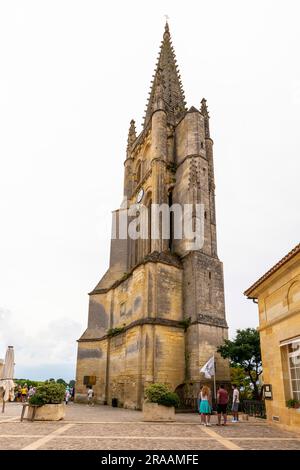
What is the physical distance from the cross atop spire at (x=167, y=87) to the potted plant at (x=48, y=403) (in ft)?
79.3

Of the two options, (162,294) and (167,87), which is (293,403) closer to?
(162,294)

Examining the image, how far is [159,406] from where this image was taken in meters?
13.0

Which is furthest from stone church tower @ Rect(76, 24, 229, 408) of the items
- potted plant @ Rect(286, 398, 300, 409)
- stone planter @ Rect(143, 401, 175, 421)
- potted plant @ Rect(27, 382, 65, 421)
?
potted plant @ Rect(286, 398, 300, 409)

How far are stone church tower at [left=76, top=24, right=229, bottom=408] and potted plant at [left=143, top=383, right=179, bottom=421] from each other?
5484 millimetres

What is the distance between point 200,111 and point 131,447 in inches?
1089

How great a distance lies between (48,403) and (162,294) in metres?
10.0

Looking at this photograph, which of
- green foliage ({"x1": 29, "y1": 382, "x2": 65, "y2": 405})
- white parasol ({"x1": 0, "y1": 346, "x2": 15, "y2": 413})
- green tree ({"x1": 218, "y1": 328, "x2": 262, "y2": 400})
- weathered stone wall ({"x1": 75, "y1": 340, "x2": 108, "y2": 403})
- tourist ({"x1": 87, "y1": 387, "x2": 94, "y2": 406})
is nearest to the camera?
green foliage ({"x1": 29, "y1": 382, "x2": 65, "y2": 405})

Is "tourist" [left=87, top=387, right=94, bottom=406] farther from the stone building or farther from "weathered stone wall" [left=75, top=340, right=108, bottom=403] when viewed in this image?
the stone building

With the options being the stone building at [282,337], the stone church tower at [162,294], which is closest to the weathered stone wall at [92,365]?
the stone church tower at [162,294]

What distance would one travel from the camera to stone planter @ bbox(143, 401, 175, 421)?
12.9 m

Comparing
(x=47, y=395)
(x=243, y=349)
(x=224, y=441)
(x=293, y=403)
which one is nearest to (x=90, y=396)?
(x=243, y=349)

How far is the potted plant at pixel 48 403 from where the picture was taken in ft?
40.2

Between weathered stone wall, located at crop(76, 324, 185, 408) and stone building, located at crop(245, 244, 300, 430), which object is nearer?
stone building, located at crop(245, 244, 300, 430)
